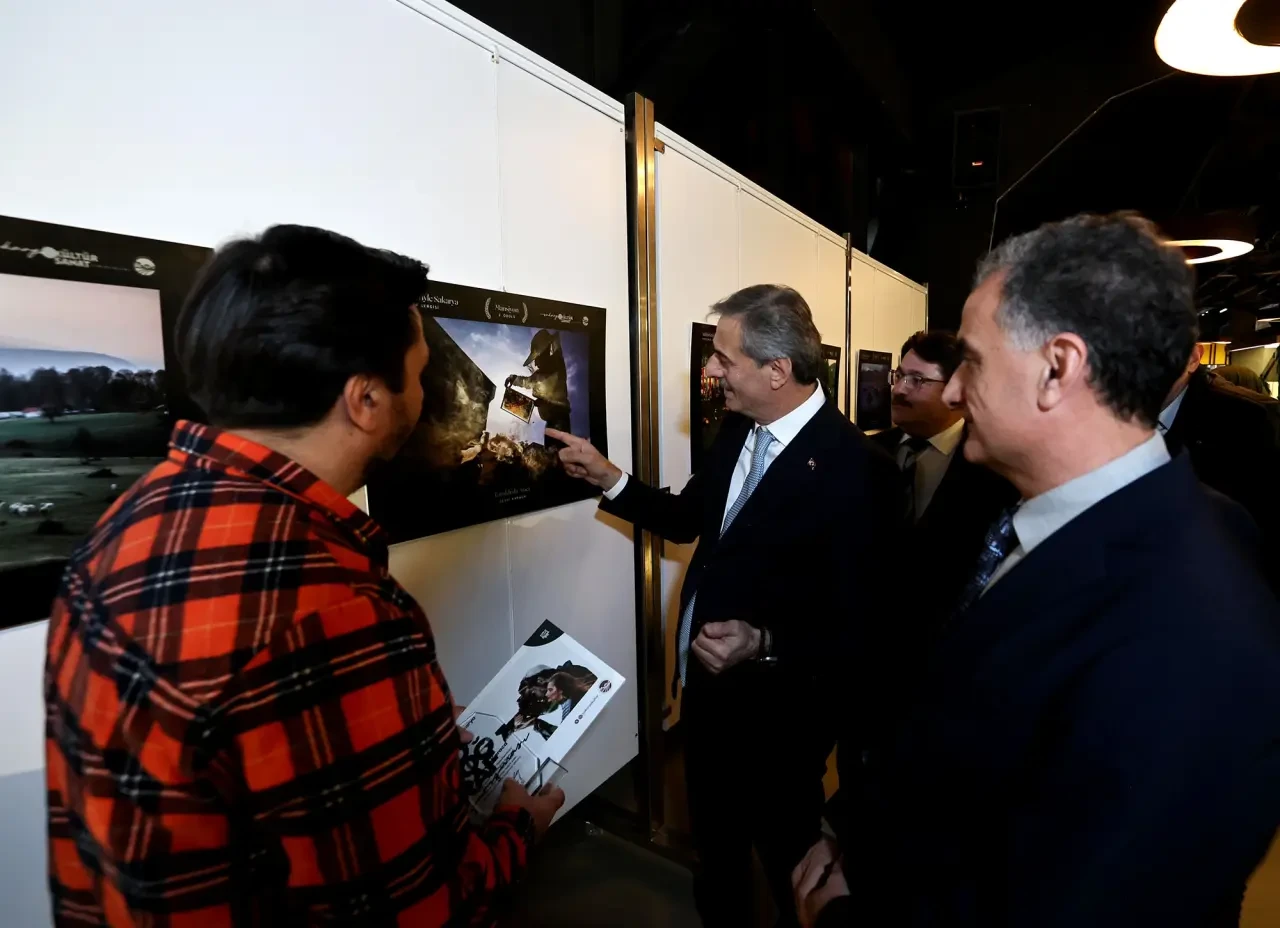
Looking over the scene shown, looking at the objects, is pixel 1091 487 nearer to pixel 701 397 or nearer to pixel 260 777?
pixel 260 777

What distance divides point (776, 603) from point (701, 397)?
4.01ft

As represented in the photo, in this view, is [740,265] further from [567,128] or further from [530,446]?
[530,446]

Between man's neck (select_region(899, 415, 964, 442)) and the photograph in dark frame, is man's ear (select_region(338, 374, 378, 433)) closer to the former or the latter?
man's neck (select_region(899, 415, 964, 442))

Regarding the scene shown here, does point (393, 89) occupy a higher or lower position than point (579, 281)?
higher

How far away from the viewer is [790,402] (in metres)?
1.61

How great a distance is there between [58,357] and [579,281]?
4.38 ft

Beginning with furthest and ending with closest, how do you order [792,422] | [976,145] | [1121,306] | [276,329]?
[976,145], [792,422], [1121,306], [276,329]

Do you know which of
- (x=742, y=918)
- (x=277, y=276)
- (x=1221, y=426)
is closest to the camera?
(x=277, y=276)

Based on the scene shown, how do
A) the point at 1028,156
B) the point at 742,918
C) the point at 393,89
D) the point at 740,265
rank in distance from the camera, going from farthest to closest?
the point at 1028,156 < the point at 740,265 < the point at 742,918 < the point at 393,89

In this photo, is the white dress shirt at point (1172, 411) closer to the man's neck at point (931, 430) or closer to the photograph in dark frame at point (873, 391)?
the man's neck at point (931, 430)

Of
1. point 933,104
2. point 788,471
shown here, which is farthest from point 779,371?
point 933,104

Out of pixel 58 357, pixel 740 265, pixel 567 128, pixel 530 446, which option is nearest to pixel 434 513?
pixel 530 446

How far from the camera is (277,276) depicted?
652mm

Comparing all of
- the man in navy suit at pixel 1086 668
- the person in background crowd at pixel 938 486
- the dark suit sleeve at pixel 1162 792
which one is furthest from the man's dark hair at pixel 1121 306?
the dark suit sleeve at pixel 1162 792
